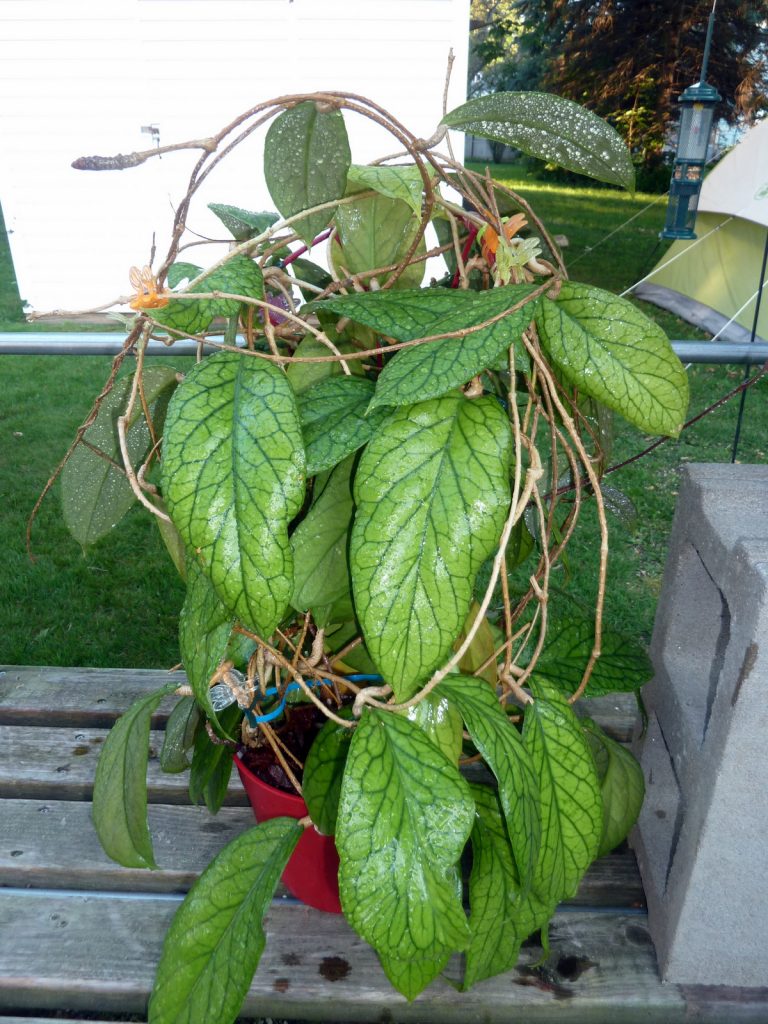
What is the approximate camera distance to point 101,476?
34.7 inches

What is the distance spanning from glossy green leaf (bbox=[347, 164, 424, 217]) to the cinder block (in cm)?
42

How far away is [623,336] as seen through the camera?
0.65 metres

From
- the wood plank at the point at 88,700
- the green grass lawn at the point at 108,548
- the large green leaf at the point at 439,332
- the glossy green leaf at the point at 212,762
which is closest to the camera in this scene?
the large green leaf at the point at 439,332

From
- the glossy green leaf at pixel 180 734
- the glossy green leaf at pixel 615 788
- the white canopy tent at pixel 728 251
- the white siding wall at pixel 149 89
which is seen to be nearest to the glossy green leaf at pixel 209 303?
the glossy green leaf at pixel 180 734

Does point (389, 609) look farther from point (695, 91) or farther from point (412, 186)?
point (695, 91)

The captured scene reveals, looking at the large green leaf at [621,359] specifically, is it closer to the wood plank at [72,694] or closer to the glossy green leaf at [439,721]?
the glossy green leaf at [439,721]

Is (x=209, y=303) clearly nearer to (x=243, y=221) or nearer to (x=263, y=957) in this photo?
(x=243, y=221)

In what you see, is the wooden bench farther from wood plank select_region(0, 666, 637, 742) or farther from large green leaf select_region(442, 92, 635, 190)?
large green leaf select_region(442, 92, 635, 190)

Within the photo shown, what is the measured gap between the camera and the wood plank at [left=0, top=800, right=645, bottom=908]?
1.00 meters

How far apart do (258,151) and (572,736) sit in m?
4.58

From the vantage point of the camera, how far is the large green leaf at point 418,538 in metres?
0.60

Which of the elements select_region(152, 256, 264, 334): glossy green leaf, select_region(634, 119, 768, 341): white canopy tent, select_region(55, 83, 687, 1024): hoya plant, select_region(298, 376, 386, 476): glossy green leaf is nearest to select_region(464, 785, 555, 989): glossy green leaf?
select_region(55, 83, 687, 1024): hoya plant

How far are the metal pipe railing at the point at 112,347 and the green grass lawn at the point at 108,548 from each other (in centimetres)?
27

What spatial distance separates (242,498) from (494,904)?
1.54ft
